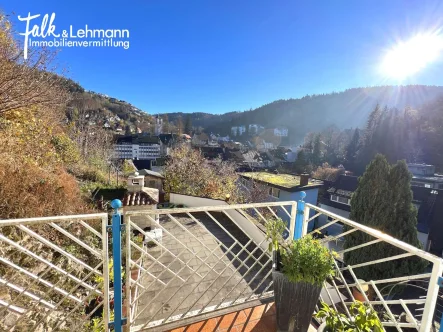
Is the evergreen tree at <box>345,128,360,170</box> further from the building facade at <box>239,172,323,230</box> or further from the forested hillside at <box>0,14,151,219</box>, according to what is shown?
the forested hillside at <box>0,14,151,219</box>

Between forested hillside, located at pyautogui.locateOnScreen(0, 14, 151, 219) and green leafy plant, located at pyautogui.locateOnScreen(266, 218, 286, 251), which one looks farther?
forested hillside, located at pyautogui.locateOnScreen(0, 14, 151, 219)

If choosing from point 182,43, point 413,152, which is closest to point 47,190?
point 182,43

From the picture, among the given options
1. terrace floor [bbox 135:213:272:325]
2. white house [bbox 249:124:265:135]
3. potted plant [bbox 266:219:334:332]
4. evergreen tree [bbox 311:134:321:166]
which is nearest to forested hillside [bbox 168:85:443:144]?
white house [bbox 249:124:265:135]

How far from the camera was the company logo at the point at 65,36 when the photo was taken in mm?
4336

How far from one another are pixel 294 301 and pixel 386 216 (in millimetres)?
8405

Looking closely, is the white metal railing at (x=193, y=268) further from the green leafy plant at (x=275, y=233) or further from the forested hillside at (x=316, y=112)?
the forested hillside at (x=316, y=112)

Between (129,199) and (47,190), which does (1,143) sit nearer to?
(47,190)

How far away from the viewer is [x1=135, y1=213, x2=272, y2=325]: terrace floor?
6.01 feet

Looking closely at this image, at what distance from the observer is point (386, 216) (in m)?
7.72

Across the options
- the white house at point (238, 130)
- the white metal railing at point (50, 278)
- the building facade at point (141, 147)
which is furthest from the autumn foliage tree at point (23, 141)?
the white house at point (238, 130)

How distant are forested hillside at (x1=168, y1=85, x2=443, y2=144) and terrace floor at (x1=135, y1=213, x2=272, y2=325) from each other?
53937mm

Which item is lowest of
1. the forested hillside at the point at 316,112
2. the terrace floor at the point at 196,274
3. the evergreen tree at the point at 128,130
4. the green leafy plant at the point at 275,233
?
the terrace floor at the point at 196,274

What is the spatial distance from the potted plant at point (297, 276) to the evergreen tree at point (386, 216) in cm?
801

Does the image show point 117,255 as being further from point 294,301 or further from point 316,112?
point 316,112
